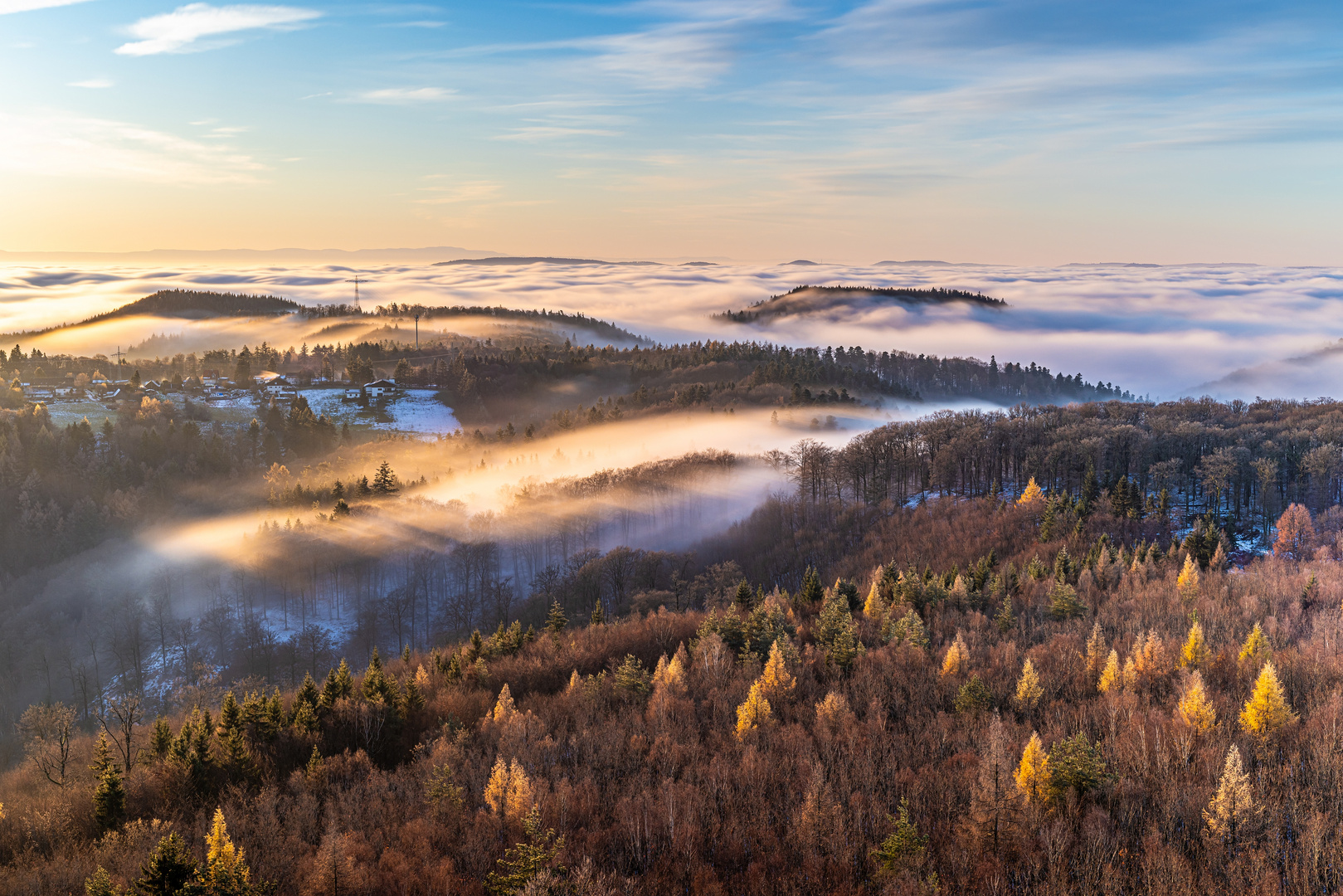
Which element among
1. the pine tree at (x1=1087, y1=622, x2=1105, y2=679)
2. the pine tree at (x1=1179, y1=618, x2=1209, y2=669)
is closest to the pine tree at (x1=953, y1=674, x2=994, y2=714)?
the pine tree at (x1=1087, y1=622, x2=1105, y2=679)

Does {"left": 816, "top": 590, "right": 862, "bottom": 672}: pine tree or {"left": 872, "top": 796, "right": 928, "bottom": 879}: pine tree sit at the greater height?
{"left": 872, "top": 796, "right": 928, "bottom": 879}: pine tree

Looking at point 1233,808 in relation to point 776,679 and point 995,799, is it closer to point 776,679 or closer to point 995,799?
point 995,799

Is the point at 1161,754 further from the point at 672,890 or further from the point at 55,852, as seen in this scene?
the point at 55,852

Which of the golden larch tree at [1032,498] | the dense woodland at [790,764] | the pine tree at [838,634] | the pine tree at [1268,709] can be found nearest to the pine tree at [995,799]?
the dense woodland at [790,764]

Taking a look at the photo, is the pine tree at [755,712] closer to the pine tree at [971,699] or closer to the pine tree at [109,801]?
the pine tree at [971,699]

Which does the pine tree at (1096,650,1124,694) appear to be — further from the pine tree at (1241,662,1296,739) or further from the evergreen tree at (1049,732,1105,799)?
the evergreen tree at (1049,732,1105,799)

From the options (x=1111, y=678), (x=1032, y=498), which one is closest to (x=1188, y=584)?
(x=1111, y=678)
